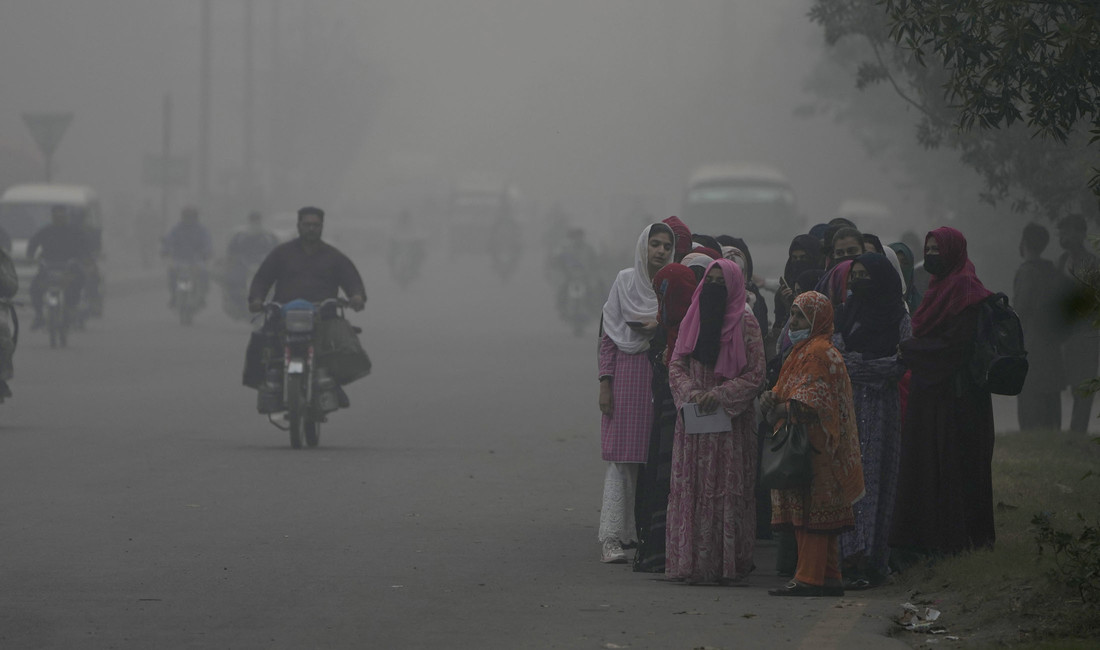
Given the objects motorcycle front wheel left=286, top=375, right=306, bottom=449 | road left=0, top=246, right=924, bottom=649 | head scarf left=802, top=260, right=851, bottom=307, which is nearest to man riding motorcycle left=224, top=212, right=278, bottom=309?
road left=0, top=246, right=924, bottom=649

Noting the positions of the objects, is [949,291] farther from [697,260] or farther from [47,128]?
[47,128]

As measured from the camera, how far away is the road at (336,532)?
7.40 meters

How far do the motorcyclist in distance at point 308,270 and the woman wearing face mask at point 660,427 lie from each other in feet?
18.4

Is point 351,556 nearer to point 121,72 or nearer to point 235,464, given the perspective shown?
point 235,464

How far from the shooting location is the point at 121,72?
80.6m

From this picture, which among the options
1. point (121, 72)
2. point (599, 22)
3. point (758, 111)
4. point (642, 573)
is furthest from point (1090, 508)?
point (599, 22)

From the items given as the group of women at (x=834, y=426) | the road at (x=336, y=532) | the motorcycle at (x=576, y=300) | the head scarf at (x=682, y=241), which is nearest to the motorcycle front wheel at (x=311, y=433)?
the road at (x=336, y=532)

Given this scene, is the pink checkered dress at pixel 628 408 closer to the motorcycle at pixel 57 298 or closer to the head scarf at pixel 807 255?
the head scarf at pixel 807 255

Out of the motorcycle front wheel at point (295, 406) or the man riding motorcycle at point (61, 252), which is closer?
the motorcycle front wheel at point (295, 406)

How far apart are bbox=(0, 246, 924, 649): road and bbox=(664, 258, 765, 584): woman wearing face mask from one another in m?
0.20

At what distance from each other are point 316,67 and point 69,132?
12.2 metres

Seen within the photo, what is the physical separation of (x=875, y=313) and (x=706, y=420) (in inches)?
36.7

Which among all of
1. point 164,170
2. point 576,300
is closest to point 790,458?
point 576,300

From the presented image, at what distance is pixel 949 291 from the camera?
8.66 metres
